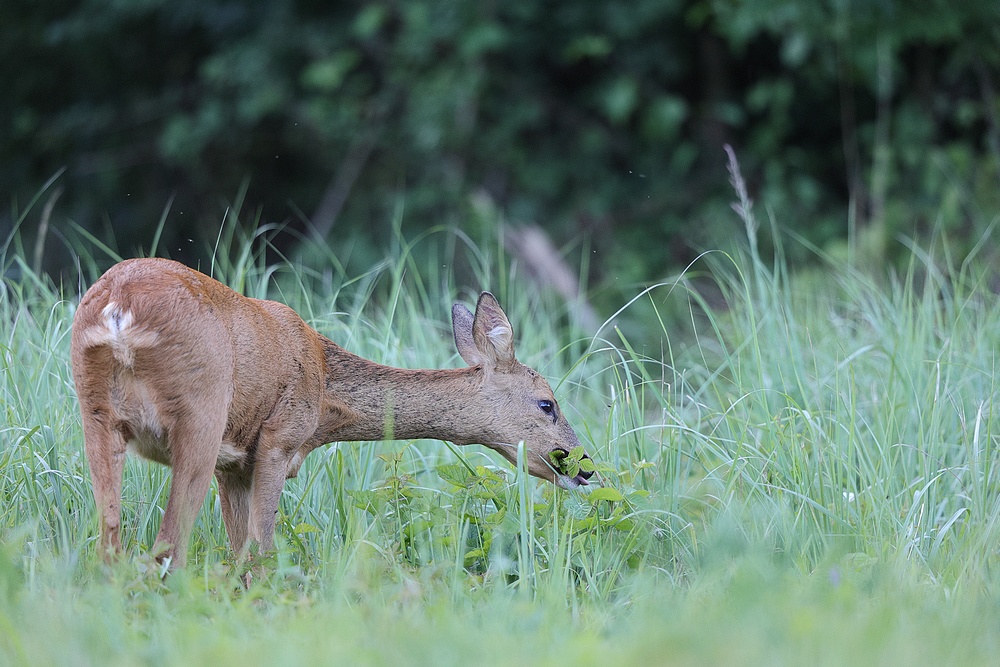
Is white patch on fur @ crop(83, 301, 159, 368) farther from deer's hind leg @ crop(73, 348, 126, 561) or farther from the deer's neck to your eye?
the deer's neck

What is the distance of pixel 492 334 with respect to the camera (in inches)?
169

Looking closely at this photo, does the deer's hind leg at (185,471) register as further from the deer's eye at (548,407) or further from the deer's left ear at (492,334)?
the deer's eye at (548,407)

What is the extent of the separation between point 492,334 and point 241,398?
3.13 ft

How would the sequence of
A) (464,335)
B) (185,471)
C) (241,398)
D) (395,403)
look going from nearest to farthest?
(185,471)
(241,398)
(395,403)
(464,335)

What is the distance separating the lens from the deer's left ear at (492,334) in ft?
14.1

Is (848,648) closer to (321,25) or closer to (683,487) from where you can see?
(683,487)

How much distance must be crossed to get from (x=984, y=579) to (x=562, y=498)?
1425mm

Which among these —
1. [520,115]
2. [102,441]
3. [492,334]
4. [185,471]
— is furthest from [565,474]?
[520,115]

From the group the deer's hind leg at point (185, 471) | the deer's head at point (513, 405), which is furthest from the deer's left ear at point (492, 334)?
the deer's hind leg at point (185, 471)

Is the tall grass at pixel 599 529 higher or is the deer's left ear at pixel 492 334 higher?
the deer's left ear at pixel 492 334

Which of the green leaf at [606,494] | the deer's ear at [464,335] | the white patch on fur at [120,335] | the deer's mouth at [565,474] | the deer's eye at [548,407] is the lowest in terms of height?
the deer's mouth at [565,474]

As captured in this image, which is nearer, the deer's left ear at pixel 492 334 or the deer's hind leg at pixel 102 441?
the deer's hind leg at pixel 102 441

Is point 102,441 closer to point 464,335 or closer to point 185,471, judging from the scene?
point 185,471

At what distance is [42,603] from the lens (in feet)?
9.89
